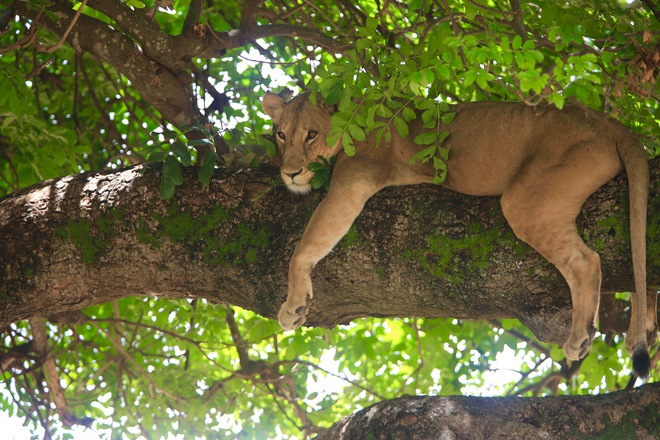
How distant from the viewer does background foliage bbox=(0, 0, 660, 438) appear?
3.76 meters

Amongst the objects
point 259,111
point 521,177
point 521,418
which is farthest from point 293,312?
point 259,111

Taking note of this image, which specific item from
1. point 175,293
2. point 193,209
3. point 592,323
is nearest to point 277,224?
point 193,209

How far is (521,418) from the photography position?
346cm

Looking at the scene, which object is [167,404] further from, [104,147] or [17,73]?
[17,73]

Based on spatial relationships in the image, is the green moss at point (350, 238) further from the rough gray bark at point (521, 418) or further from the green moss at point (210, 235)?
the rough gray bark at point (521, 418)

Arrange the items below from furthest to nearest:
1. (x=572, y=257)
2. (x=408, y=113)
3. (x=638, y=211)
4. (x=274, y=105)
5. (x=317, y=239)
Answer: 1. (x=274, y=105)
2. (x=408, y=113)
3. (x=317, y=239)
4. (x=572, y=257)
5. (x=638, y=211)

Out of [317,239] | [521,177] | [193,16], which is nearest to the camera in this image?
[521,177]

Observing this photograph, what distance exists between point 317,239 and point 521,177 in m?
1.06

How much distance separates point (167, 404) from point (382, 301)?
374cm

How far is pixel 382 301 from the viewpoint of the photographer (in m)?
4.00

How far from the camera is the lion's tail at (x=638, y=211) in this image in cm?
328

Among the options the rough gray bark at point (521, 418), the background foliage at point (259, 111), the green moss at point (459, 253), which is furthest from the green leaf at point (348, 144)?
the rough gray bark at point (521, 418)

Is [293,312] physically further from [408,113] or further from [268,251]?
[408,113]

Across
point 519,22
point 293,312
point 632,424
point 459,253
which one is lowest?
point 632,424
